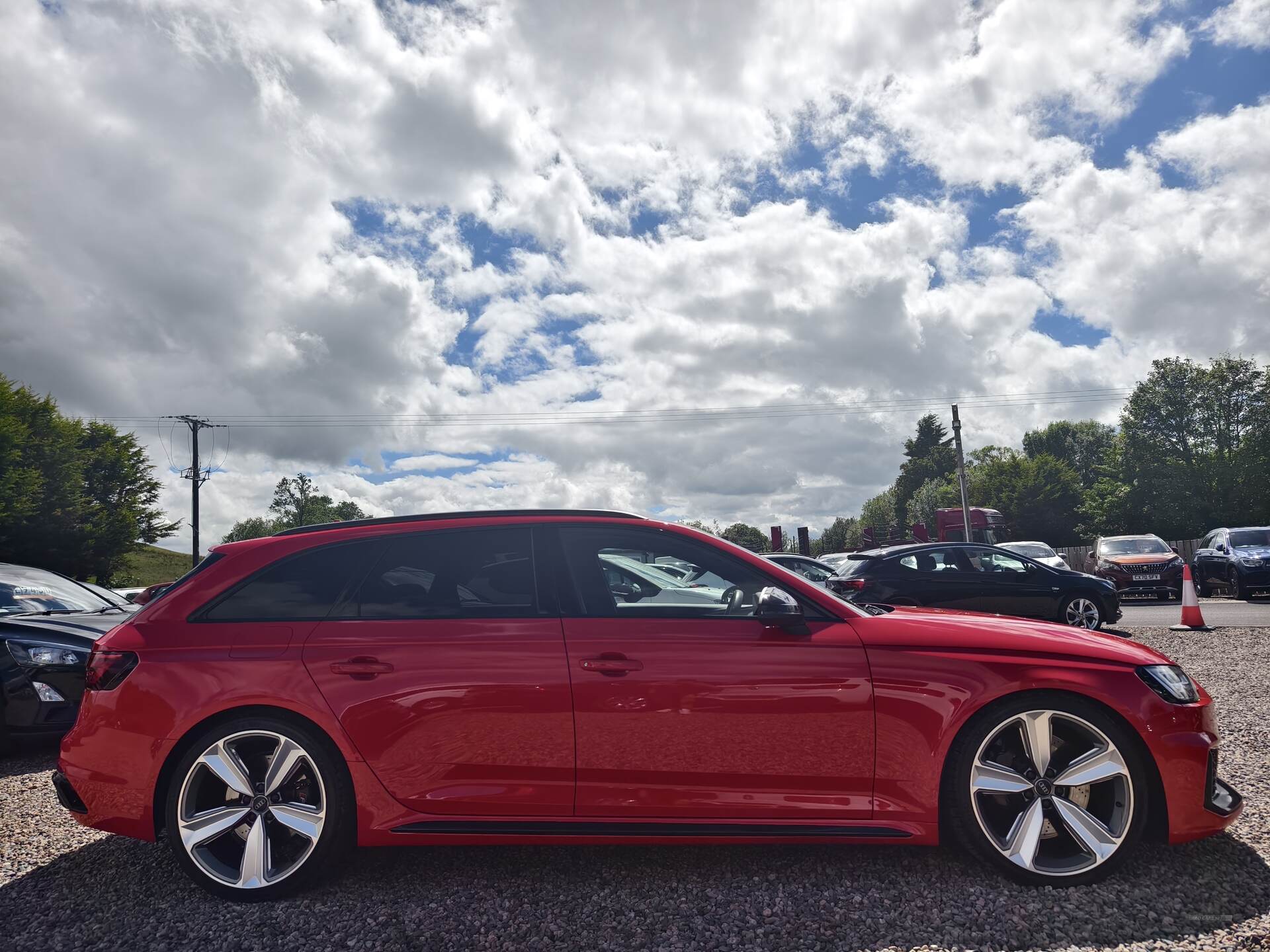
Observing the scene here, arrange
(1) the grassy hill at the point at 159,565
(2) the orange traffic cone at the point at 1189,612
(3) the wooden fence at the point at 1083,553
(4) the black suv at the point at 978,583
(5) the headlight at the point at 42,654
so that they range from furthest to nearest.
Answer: (1) the grassy hill at the point at 159,565
(3) the wooden fence at the point at 1083,553
(2) the orange traffic cone at the point at 1189,612
(4) the black suv at the point at 978,583
(5) the headlight at the point at 42,654

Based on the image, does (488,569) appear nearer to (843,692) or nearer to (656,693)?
(656,693)

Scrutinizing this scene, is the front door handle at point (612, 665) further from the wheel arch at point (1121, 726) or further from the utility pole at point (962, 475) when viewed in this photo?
the utility pole at point (962, 475)

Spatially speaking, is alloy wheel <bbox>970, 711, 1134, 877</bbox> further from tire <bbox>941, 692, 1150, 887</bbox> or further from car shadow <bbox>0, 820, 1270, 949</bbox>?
car shadow <bbox>0, 820, 1270, 949</bbox>

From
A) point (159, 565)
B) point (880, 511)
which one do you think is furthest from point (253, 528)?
point (880, 511)

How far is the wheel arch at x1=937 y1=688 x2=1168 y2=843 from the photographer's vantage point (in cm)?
319

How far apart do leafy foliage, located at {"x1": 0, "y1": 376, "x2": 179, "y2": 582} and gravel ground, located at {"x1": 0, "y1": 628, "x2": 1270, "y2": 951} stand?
1702 inches

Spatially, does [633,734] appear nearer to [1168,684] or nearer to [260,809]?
[260,809]

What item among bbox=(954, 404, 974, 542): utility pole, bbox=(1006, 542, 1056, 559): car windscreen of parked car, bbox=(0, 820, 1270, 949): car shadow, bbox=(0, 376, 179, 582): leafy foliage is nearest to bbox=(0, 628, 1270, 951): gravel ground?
bbox=(0, 820, 1270, 949): car shadow

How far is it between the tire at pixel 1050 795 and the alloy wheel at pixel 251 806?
→ 8.24 ft

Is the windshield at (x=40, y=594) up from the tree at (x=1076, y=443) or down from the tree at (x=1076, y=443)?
down

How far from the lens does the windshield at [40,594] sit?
6438 millimetres

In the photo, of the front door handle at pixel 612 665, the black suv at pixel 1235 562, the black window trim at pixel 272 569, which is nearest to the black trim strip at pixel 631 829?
the front door handle at pixel 612 665

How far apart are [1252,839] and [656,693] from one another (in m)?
2.59

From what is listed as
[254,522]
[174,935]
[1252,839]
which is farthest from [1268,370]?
[254,522]
